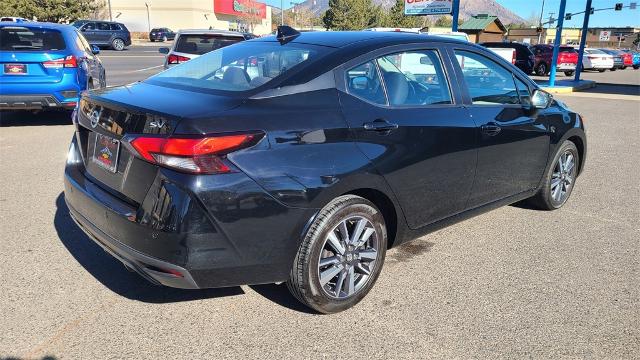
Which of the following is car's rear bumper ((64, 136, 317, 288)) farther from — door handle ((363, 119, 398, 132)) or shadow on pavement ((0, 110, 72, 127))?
shadow on pavement ((0, 110, 72, 127))

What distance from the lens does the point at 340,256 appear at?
300 cm

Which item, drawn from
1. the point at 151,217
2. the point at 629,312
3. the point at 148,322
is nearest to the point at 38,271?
the point at 148,322

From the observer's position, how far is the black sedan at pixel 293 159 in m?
2.48

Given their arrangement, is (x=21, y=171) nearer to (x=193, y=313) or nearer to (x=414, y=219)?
(x=193, y=313)

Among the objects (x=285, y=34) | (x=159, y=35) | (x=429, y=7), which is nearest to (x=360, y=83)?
(x=285, y=34)

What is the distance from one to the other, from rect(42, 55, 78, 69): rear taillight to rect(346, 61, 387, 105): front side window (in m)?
6.28

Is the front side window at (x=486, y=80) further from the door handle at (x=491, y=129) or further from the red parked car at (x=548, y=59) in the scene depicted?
the red parked car at (x=548, y=59)

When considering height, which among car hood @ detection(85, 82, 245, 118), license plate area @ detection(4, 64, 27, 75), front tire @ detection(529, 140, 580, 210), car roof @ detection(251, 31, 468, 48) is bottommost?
front tire @ detection(529, 140, 580, 210)

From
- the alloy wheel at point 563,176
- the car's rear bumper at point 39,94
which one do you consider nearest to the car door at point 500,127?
the alloy wheel at point 563,176

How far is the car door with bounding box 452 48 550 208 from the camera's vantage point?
3.79 metres

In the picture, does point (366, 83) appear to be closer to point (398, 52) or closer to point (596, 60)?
point (398, 52)

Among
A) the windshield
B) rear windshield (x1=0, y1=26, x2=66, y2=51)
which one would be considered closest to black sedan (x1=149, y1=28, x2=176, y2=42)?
rear windshield (x1=0, y1=26, x2=66, y2=51)

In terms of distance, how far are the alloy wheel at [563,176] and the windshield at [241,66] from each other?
2.91m

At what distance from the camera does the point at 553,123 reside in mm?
4547
